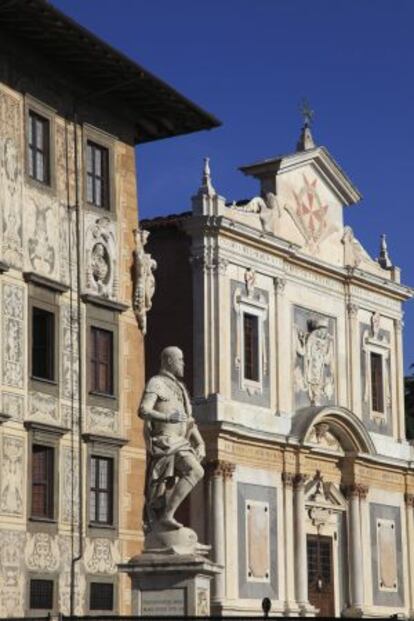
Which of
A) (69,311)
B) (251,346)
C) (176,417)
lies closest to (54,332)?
(69,311)

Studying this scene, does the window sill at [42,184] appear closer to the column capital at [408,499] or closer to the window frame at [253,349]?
the window frame at [253,349]

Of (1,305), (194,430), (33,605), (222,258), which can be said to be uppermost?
(222,258)

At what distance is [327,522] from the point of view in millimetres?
48281

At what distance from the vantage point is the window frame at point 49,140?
1302 inches

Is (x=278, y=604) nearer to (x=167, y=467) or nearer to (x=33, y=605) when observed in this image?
(x=33, y=605)

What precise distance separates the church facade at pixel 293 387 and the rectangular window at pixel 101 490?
7.91m

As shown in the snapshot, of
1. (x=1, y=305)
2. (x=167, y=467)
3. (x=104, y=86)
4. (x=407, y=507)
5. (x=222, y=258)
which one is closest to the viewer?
(x=167, y=467)

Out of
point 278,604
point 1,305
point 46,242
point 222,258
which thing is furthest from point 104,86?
point 278,604

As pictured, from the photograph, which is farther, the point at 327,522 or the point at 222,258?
the point at 327,522

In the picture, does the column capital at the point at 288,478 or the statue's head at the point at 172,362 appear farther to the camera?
the column capital at the point at 288,478

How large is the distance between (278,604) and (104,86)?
668 inches

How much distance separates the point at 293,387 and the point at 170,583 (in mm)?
25265

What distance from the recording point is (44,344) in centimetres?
3341

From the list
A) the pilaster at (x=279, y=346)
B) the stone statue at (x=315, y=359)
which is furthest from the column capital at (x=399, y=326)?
the pilaster at (x=279, y=346)
